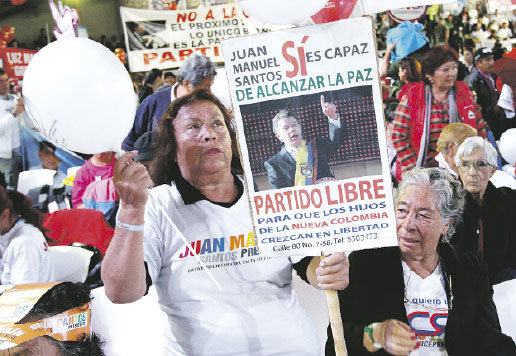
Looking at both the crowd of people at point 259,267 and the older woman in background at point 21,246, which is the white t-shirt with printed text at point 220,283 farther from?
the older woman in background at point 21,246

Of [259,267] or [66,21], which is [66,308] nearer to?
[259,267]

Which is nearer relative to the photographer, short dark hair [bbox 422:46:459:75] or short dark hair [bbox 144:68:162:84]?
short dark hair [bbox 422:46:459:75]

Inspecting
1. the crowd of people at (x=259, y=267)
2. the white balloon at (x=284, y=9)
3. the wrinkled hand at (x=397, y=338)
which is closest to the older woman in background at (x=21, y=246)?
the crowd of people at (x=259, y=267)

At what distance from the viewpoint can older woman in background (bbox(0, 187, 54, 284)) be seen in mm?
2695

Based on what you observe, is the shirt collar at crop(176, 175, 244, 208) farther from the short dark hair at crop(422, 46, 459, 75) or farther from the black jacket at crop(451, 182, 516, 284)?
the short dark hair at crop(422, 46, 459, 75)

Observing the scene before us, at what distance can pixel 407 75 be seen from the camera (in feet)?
13.1

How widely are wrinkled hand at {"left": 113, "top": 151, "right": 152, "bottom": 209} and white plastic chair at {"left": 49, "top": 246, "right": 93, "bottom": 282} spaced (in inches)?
62.4

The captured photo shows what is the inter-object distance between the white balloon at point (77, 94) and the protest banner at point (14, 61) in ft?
15.4

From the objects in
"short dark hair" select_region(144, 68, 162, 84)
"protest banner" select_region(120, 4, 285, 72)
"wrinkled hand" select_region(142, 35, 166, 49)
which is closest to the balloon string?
"protest banner" select_region(120, 4, 285, 72)

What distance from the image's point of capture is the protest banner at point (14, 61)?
5.86 m

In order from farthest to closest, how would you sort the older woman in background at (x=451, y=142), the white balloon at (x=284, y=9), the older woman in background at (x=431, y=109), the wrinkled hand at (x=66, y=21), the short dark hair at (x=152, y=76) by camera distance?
the short dark hair at (x=152, y=76), the older woman in background at (x=431, y=109), the older woman in background at (x=451, y=142), the wrinkled hand at (x=66, y=21), the white balloon at (x=284, y=9)

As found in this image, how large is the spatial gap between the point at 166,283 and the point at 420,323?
80 cm

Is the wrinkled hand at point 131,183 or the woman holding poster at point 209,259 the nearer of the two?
the wrinkled hand at point 131,183

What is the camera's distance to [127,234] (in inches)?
59.2
